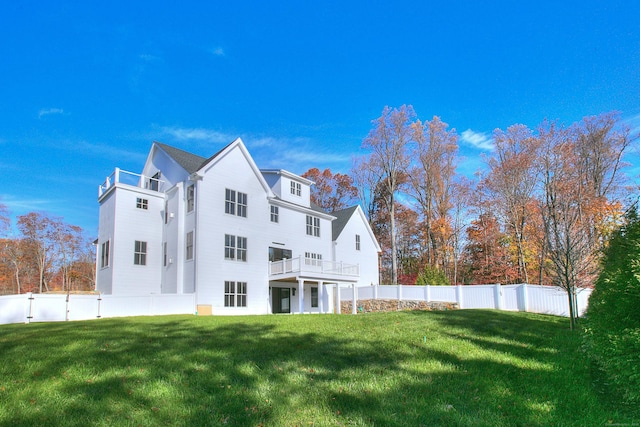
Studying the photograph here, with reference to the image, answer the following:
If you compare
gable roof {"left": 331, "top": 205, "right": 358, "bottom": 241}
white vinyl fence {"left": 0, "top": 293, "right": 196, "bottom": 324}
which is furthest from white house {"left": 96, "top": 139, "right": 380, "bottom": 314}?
gable roof {"left": 331, "top": 205, "right": 358, "bottom": 241}

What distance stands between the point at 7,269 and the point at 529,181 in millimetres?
45170

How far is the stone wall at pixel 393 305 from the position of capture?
22766 mm

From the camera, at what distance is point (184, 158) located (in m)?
23.3

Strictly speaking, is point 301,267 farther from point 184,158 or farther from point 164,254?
point 184,158

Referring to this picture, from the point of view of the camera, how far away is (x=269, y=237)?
24062 millimetres

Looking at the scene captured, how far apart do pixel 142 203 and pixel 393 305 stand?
1527 cm

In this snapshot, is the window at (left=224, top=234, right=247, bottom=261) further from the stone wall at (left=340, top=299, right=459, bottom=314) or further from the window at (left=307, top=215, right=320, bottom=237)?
the stone wall at (left=340, top=299, right=459, bottom=314)

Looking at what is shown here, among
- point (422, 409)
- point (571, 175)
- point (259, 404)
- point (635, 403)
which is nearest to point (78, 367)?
point (259, 404)

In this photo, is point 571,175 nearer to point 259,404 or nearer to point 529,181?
point 529,181

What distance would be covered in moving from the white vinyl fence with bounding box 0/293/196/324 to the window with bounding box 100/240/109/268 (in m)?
4.17

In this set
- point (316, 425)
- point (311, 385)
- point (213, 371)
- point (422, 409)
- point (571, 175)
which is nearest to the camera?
point (316, 425)

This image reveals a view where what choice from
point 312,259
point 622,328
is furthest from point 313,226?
point 622,328

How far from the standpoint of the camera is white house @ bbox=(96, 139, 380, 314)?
67.1 ft

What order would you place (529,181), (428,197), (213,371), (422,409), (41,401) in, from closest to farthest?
(422,409)
(41,401)
(213,371)
(529,181)
(428,197)
